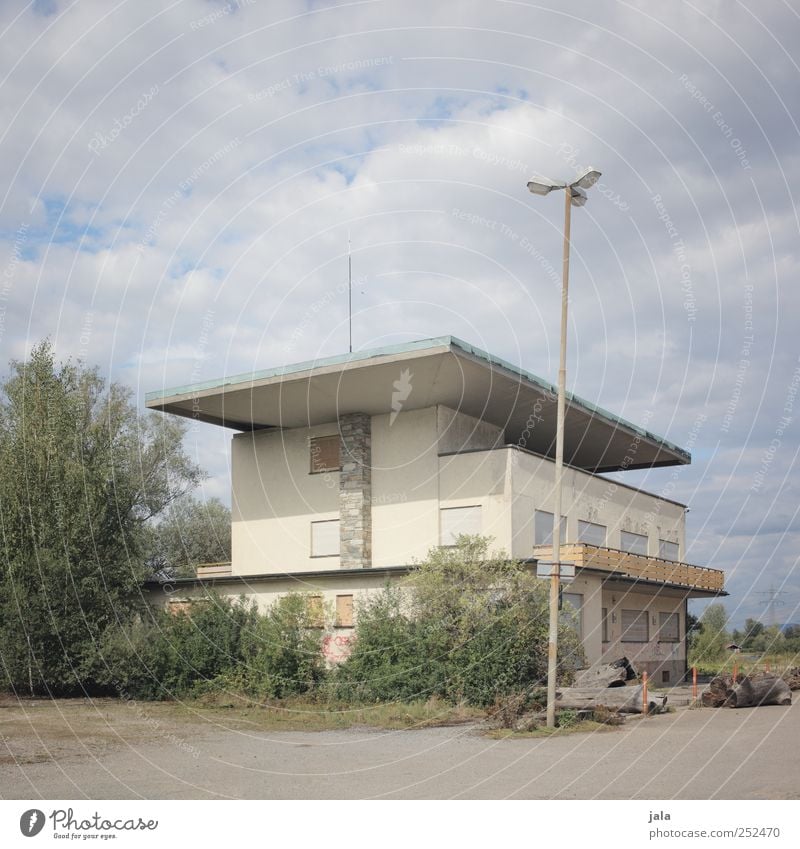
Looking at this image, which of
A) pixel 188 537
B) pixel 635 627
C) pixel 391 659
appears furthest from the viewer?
pixel 188 537

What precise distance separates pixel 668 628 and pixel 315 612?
56.4ft

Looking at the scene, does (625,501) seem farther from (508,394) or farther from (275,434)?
(275,434)

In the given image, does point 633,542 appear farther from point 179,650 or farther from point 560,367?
point 560,367

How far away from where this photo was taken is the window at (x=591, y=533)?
1380 inches

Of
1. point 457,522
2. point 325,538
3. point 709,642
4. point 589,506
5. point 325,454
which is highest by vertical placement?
point 325,454

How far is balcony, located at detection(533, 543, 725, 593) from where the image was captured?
97.2 feet

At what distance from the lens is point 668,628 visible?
3897 centimetres

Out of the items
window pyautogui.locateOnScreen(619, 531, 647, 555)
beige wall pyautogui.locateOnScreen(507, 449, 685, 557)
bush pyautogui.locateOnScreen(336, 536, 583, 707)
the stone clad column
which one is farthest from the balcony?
the stone clad column

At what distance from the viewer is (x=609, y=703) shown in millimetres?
22250

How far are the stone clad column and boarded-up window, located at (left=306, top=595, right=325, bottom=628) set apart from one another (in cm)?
250

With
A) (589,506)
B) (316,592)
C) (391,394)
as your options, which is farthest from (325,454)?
(589,506)

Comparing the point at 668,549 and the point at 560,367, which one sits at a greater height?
the point at 560,367

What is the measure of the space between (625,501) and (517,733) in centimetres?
2004

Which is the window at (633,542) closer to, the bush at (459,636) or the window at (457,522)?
the window at (457,522)
